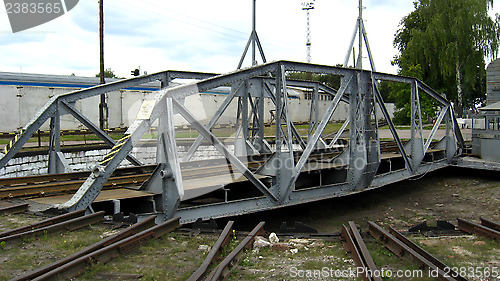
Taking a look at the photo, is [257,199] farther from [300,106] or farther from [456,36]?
[456,36]

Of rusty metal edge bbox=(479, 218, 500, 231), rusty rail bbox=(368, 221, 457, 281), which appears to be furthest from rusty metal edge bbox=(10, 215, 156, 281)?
rusty metal edge bbox=(479, 218, 500, 231)

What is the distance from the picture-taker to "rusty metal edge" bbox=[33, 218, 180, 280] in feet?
17.5

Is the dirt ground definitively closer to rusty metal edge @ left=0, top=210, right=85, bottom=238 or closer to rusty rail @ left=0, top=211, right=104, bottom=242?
rusty rail @ left=0, top=211, right=104, bottom=242

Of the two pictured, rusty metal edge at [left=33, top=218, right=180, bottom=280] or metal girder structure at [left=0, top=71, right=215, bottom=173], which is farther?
metal girder structure at [left=0, top=71, right=215, bottom=173]

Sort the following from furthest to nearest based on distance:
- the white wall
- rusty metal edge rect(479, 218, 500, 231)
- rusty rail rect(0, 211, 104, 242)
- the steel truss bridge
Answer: the white wall → the steel truss bridge → rusty metal edge rect(479, 218, 500, 231) → rusty rail rect(0, 211, 104, 242)

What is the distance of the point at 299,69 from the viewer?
→ 1070 centimetres

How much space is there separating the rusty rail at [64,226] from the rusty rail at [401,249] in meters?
5.35

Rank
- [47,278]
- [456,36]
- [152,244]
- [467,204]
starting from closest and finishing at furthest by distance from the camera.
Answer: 1. [47,278]
2. [152,244]
3. [467,204]
4. [456,36]

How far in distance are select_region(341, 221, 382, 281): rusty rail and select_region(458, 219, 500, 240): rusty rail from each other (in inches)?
91.9

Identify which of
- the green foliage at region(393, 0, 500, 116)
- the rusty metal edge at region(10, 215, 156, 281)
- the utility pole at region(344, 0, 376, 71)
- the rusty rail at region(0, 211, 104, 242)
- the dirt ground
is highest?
the green foliage at region(393, 0, 500, 116)

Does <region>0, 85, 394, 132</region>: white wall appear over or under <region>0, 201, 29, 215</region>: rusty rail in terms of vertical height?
over

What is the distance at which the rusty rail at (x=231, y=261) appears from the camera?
541 cm

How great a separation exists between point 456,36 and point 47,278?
144 ft

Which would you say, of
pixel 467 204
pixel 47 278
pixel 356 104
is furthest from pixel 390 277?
pixel 467 204
